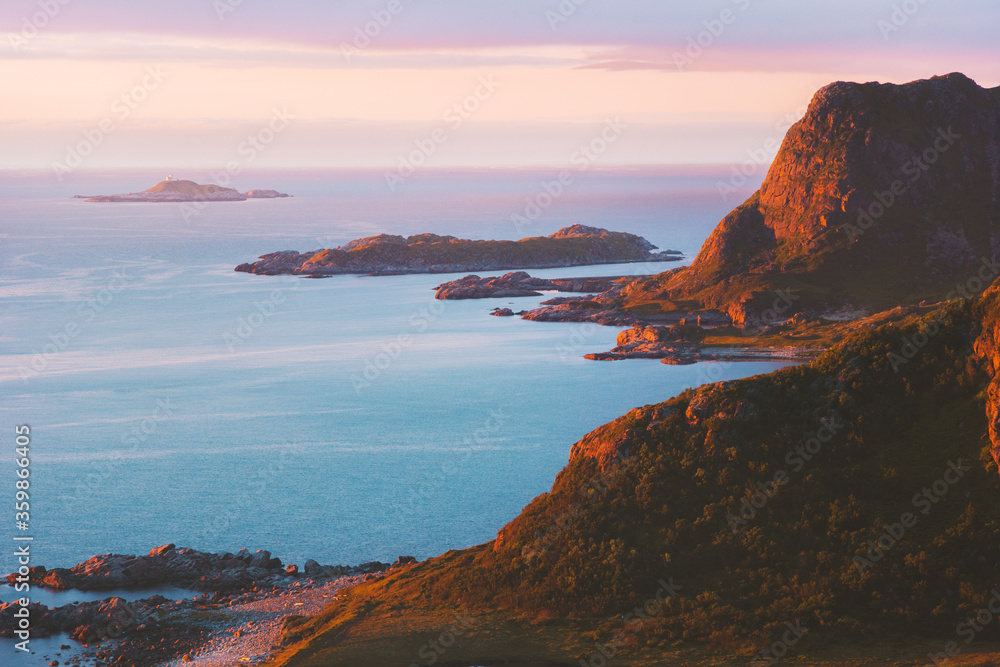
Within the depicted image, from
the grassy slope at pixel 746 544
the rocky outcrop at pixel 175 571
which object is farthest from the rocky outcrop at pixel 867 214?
the rocky outcrop at pixel 175 571

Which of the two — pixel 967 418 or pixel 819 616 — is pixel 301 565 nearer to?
pixel 819 616

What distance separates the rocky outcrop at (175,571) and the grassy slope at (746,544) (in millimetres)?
7790

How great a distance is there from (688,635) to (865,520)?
477 inches

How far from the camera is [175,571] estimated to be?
212 ft

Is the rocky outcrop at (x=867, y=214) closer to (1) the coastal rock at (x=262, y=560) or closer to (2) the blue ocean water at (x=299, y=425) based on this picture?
(2) the blue ocean water at (x=299, y=425)

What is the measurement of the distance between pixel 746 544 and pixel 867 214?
145 meters

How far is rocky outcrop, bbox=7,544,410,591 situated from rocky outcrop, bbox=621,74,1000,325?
A: 4580 inches

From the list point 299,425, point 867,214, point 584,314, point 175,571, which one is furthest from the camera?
point 584,314

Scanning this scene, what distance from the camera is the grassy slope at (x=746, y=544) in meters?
47.6

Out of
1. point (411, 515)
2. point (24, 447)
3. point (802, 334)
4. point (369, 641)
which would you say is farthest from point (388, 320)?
point (369, 641)

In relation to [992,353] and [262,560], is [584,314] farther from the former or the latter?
[992,353]

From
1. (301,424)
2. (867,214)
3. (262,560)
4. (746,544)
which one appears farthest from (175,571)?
(867,214)

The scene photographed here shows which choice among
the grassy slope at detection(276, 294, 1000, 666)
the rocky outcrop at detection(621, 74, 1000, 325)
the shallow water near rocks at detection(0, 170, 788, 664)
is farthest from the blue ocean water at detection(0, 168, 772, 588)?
the rocky outcrop at detection(621, 74, 1000, 325)

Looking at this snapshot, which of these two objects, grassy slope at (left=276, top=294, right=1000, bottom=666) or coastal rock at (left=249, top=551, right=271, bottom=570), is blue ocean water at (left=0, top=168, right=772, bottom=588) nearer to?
coastal rock at (left=249, top=551, right=271, bottom=570)
